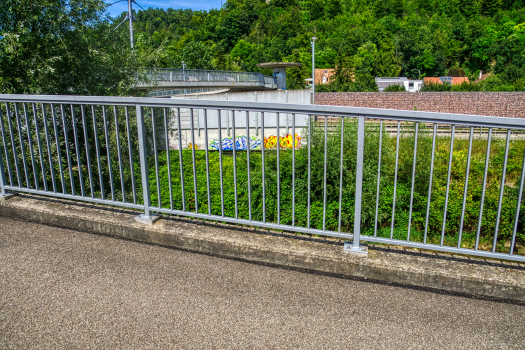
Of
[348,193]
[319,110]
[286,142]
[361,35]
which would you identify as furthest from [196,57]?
[319,110]

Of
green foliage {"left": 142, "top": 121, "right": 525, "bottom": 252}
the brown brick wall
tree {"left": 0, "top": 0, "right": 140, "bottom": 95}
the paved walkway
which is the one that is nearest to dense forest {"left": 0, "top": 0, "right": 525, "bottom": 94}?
tree {"left": 0, "top": 0, "right": 140, "bottom": 95}

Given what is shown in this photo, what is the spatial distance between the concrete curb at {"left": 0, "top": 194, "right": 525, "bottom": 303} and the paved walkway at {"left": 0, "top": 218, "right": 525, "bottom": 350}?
12cm

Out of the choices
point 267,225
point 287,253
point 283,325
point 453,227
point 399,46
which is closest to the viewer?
point 283,325

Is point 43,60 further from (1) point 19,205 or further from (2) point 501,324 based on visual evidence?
(2) point 501,324

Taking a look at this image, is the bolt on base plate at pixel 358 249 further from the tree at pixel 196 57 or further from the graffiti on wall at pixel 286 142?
the tree at pixel 196 57

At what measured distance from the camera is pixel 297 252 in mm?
3129

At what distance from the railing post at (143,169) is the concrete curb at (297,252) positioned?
0.09m

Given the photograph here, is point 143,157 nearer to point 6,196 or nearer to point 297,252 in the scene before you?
point 297,252

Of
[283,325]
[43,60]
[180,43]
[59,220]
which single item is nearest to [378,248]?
[283,325]

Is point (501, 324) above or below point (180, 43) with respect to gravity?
below

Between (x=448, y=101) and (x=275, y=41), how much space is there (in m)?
106

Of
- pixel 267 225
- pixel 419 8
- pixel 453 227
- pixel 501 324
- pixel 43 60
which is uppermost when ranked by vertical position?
pixel 419 8

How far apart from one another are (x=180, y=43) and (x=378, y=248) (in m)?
147

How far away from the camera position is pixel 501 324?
2.42m
